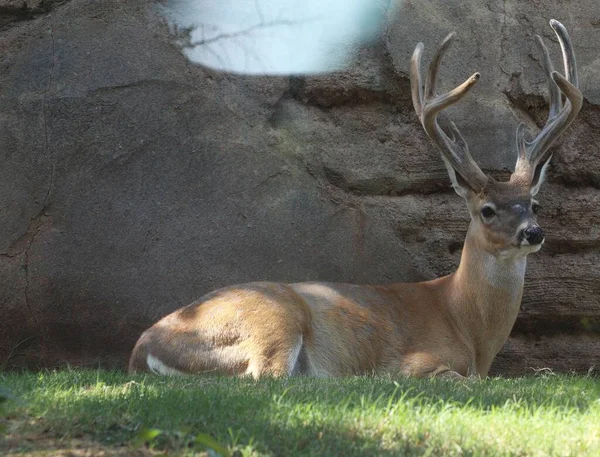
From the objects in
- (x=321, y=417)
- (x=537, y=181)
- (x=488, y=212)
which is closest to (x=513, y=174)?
(x=537, y=181)

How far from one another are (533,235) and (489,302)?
0.76m

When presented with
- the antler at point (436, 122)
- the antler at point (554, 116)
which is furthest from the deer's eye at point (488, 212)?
the antler at point (554, 116)

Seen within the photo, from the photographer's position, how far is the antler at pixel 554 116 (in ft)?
26.3

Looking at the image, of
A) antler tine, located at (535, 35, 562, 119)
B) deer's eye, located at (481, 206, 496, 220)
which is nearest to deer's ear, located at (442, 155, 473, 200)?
deer's eye, located at (481, 206, 496, 220)

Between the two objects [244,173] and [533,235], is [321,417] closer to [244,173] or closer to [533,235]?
[533,235]

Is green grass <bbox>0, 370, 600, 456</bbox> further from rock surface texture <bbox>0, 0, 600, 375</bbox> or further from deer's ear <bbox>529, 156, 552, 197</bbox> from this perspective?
deer's ear <bbox>529, 156, 552, 197</bbox>

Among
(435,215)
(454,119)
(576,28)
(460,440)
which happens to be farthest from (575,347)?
(460,440)

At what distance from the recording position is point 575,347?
9055 mm

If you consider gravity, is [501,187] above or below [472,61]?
below

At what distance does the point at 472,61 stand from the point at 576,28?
1.11 meters

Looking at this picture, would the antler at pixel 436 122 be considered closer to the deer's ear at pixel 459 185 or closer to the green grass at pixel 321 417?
the deer's ear at pixel 459 185

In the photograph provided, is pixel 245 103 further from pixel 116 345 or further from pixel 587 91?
pixel 587 91

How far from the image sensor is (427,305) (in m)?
8.23

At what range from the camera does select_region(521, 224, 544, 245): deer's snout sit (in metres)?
7.64
